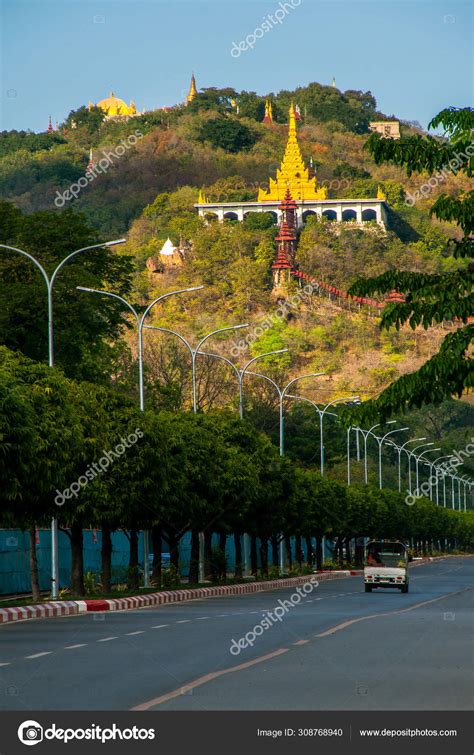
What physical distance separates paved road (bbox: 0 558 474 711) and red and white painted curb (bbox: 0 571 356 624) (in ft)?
4.08

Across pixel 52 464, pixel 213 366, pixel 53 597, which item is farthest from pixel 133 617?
pixel 213 366

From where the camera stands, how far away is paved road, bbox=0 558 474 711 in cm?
1522

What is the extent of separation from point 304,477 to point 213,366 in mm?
41916

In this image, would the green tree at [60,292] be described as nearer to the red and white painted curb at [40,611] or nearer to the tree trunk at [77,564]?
the tree trunk at [77,564]

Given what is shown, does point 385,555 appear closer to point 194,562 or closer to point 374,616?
point 194,562

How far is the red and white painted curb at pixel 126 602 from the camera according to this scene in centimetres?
3403

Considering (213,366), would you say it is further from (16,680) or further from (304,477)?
(16,680)

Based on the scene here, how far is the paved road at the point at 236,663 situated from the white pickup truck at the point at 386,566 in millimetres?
21746

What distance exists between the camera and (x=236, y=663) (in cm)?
1969

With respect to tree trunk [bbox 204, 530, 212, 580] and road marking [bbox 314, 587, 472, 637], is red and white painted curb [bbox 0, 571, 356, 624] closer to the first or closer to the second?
tree trunk [bbox 204, 530, 212, 580]

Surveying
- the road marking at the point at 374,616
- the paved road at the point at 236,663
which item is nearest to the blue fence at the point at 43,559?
the road marking at the point at 374,616

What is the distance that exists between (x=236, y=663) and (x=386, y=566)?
38.5 metres

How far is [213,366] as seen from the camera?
11531 centimetres

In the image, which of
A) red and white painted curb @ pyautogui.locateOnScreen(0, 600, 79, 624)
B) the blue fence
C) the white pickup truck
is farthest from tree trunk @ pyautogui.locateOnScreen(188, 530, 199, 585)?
red and white painted curb @ pyautogui.locateOnScreen(0, 600, 79, 624)
